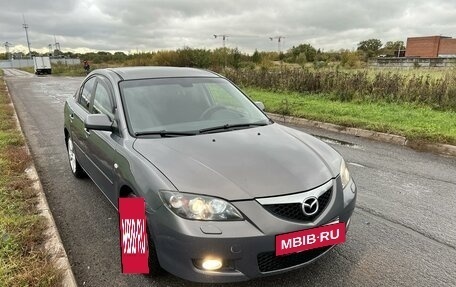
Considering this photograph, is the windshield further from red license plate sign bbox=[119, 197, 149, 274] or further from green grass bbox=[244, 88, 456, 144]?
green grass bbox=[244, 88, 456, 144]

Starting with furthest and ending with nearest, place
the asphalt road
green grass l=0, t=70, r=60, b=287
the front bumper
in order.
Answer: the asphalt road
green grass l=0, t=70, r=60, b=287
the front bumper

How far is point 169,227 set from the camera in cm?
242

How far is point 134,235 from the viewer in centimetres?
267

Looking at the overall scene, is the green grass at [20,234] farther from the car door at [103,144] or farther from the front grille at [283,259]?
the front grille at [283,259]

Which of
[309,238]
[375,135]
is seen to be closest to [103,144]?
[309,238]

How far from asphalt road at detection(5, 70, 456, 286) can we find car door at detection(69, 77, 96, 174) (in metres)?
0.50

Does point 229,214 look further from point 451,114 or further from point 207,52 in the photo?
point 207,52

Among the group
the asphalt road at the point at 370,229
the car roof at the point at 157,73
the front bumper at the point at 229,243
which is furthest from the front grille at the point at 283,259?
the car roof at the point at 157,73

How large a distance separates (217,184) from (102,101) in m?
2.23

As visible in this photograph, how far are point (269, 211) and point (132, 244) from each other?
1.07m

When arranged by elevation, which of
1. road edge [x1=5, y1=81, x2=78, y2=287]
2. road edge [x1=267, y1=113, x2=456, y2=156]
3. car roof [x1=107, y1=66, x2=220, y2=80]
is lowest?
road edge [x1=267, y1=113, x2=456, y2=156]

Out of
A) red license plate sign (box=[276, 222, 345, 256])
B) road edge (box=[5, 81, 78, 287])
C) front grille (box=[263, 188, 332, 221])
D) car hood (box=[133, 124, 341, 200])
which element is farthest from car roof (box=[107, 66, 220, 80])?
red license plate sign (box=[276, 222, 345, 256])

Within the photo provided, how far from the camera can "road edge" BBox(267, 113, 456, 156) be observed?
22.8 feet

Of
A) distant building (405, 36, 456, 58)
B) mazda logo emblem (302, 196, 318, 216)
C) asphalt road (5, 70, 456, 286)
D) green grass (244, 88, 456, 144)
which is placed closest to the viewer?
mazda logo emblem (302, 196, 318, 216)
